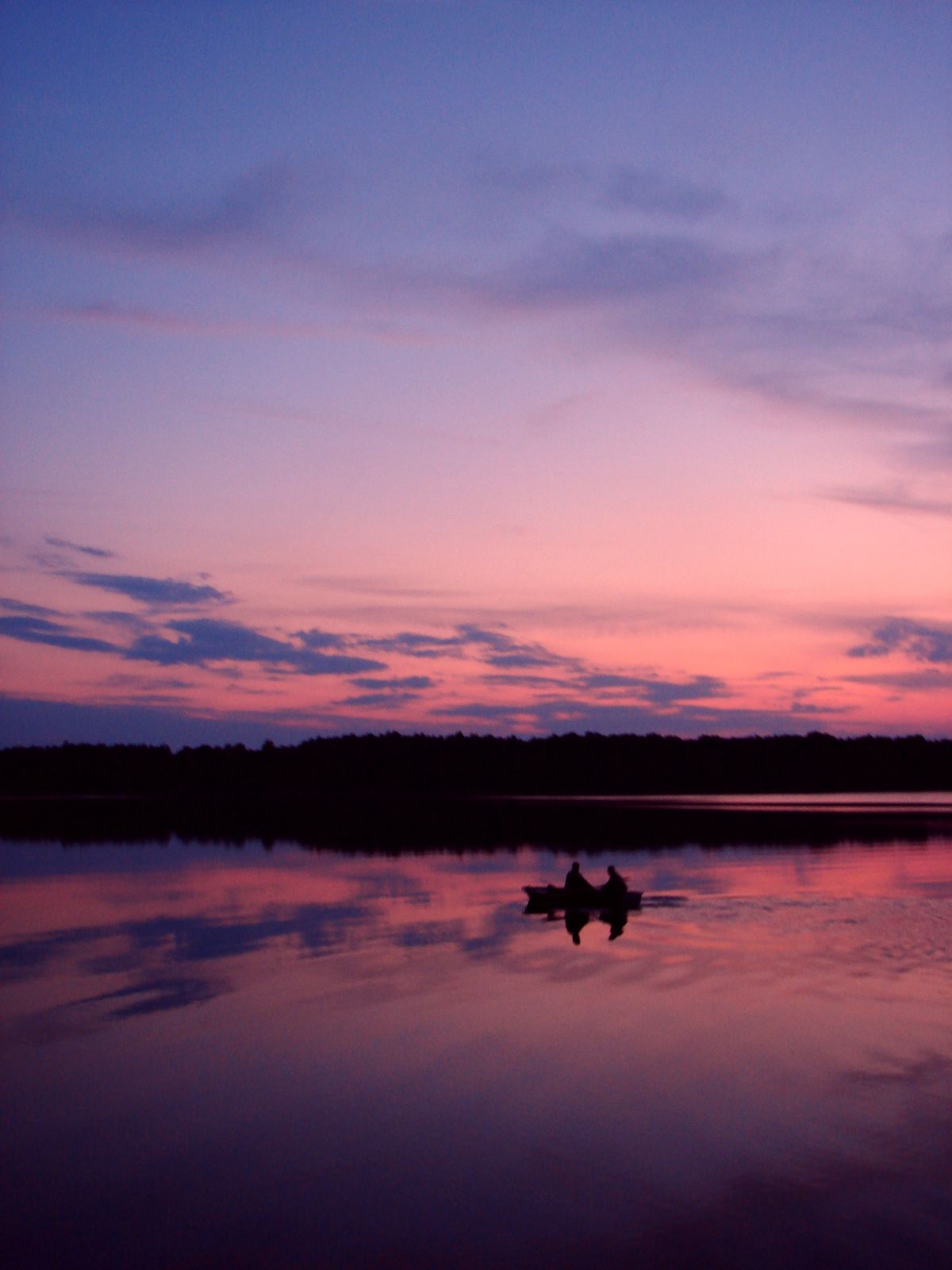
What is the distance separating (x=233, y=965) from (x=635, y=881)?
19409mm

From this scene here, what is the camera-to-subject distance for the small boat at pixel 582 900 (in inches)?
1237

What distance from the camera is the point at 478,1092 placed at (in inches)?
602

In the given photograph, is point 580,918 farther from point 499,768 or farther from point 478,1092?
point 499,768

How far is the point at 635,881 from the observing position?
134ft

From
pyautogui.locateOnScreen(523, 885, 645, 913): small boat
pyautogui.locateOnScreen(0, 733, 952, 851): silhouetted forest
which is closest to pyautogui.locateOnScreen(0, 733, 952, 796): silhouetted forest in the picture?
pyautogui.locateOnScreen(0, 733, 952, 851): silhouetted forest

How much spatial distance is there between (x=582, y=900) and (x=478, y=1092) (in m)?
16.6

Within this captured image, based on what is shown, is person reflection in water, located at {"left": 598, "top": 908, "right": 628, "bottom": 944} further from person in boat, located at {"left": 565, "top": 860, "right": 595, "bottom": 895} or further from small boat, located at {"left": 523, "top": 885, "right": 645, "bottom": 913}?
person in boat, located at {"left": 565, "top": 860, "right": 595, "bottom": 895}

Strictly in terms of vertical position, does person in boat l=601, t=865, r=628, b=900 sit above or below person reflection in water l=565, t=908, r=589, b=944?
above

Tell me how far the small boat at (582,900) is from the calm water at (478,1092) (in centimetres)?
152

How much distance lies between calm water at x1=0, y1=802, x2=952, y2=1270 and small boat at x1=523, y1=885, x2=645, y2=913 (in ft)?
4.97

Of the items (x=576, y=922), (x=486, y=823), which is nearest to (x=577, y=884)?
(x=576, y=922)

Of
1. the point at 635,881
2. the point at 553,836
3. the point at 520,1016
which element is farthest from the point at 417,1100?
the point at 553,836

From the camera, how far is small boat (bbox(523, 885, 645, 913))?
31.4 meters

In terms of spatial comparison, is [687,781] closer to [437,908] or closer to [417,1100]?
[437,908]
